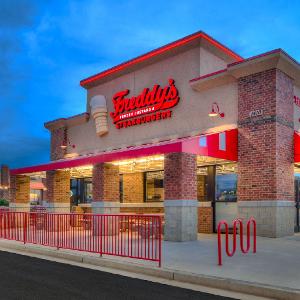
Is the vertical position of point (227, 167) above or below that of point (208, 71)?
below

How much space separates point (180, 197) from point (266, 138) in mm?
4303

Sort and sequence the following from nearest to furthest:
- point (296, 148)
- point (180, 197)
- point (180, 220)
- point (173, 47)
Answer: point (180, 220) < point (180, 197) < point (296, 148) < point (173, 47)

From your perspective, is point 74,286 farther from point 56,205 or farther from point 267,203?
point 56,205

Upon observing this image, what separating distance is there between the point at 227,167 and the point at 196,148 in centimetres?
382

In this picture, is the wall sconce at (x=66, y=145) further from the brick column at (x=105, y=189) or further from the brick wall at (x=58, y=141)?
the brick column at (x=105, y=189)

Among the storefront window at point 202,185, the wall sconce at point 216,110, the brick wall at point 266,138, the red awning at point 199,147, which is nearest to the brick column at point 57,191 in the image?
the red awning at point 199,147

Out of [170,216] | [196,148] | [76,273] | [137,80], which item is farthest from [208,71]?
[76,273]

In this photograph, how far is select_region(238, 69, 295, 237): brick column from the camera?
1691cm

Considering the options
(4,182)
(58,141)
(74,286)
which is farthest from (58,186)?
(4,182)

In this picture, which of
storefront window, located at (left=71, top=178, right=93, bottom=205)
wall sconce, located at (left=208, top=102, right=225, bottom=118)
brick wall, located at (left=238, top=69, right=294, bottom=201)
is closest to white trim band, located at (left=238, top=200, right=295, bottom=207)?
brick wall, located at (left=238, top=69, right=294, bottom=201)

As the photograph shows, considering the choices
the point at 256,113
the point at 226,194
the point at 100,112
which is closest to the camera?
the point at 256,113

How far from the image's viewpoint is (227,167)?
19.7 metres

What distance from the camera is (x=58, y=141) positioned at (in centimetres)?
2933

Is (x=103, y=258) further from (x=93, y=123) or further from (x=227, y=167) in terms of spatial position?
(x=93, y=123)
